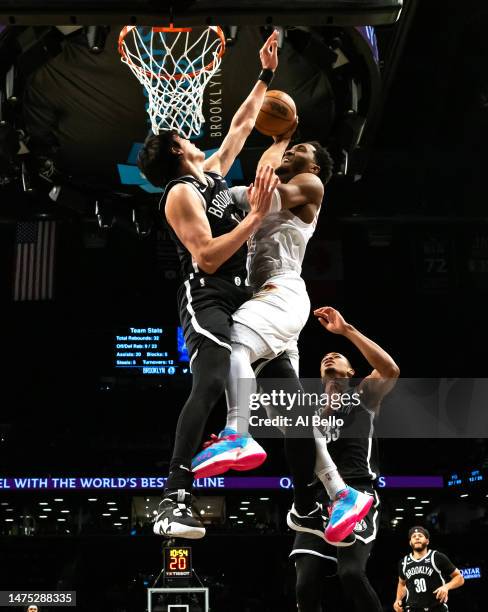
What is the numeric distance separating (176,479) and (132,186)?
6.93 meters

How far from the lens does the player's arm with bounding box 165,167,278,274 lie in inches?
154

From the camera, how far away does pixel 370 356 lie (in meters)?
5.60

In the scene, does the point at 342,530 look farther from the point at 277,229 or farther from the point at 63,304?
the point at 63,304

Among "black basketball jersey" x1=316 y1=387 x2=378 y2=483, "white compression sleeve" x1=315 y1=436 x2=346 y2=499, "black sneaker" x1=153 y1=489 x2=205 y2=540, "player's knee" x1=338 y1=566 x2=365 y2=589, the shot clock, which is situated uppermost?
"black sneaker" x1=153 y1=489 x2=205 y2=540

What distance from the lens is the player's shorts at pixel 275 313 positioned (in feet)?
13.5

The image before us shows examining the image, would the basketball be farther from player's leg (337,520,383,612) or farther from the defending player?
the defending player

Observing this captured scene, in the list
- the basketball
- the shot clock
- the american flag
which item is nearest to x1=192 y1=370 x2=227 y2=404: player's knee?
the basketball

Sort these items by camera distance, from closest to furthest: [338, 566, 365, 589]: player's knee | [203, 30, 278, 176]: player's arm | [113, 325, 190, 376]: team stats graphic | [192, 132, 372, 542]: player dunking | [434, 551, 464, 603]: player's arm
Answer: [192, 132, 372, 542]: player dunking < [203, 30, 278, 176]: player's arm < [338, 566, 365, 589]: player's knee < [434, 551, 464, 603]: player's arm < [113, 325, 190, 376]: team stats graphic

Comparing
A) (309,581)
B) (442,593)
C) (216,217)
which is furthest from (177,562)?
(216,217)

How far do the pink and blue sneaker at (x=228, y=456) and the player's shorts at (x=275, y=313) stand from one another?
48cm

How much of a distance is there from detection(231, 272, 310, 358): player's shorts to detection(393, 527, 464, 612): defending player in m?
5.70

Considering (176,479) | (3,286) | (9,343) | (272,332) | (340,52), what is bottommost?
(9,343)

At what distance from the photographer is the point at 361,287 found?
664 inches

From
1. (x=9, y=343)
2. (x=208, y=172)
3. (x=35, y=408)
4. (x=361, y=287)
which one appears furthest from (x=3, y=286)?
(x=208, y=172)
